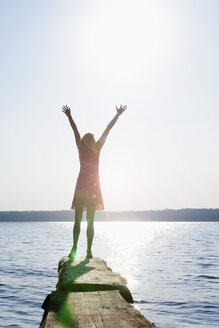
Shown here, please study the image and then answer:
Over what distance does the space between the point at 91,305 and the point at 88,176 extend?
16.4 ft

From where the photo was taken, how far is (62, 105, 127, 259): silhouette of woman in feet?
31.3

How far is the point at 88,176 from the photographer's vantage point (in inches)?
381

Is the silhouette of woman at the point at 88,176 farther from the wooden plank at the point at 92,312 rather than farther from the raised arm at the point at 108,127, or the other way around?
the wooden plank at the point at 92,312

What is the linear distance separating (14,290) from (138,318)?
1157cm

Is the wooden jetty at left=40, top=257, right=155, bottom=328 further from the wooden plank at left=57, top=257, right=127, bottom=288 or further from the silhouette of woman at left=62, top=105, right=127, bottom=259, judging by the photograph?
the silhouette of woman at left=62, top=105, right=127, bottom=259

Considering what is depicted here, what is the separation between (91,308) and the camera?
15.5ft

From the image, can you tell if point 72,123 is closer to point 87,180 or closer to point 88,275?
point 87,180

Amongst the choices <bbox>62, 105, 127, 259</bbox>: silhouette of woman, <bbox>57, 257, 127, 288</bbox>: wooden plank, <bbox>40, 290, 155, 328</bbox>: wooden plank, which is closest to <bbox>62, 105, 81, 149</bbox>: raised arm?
<bbox>62, 105, 127, 259</bbox>: silhouette of woman

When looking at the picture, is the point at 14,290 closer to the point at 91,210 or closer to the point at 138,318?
the point at 91,210

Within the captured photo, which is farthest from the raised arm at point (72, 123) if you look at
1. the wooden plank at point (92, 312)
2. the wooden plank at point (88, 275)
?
the wooden plank at point (92, 312)

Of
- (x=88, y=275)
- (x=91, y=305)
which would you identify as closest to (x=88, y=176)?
(x=88, y=275)

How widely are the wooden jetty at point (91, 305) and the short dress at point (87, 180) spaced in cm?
245

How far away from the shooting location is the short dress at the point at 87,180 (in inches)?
380

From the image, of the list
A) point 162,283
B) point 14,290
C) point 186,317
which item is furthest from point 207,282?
point 14,290
